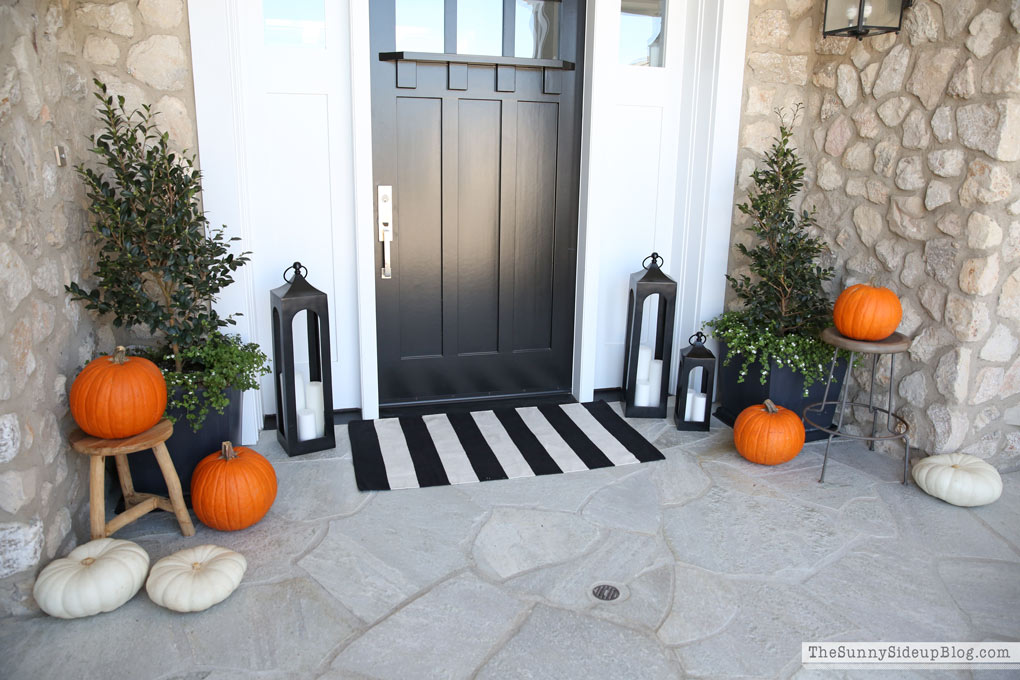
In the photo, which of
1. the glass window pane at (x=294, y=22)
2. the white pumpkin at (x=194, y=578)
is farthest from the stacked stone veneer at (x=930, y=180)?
the white pumpkin at (x=194, y=578)

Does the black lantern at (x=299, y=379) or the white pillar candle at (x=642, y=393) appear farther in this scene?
the white pillar candle at (x=642, y=393)

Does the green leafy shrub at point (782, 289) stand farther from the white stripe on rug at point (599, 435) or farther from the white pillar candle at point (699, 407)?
the white stripe on rug at point (599, 435)

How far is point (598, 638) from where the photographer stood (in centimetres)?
203

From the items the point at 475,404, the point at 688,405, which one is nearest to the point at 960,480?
the point at 688,405

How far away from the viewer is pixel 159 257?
8.59 ft

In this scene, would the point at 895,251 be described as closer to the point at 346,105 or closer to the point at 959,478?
the point at 959,478

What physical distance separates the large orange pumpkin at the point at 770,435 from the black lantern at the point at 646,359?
566mm

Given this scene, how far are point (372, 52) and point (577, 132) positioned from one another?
105 centimetres

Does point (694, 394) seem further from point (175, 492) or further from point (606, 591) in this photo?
point (175, 492)

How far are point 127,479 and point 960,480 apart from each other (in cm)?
308

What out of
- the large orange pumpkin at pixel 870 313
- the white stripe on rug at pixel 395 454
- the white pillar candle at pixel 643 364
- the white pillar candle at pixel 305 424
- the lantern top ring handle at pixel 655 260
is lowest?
the white stripe on rug at pixel 395 454

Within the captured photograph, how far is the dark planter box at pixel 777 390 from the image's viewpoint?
10.8ft

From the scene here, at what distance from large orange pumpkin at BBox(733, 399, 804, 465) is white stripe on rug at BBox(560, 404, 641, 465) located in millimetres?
474

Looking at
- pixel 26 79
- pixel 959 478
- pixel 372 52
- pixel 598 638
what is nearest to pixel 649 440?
pixel 959 478
